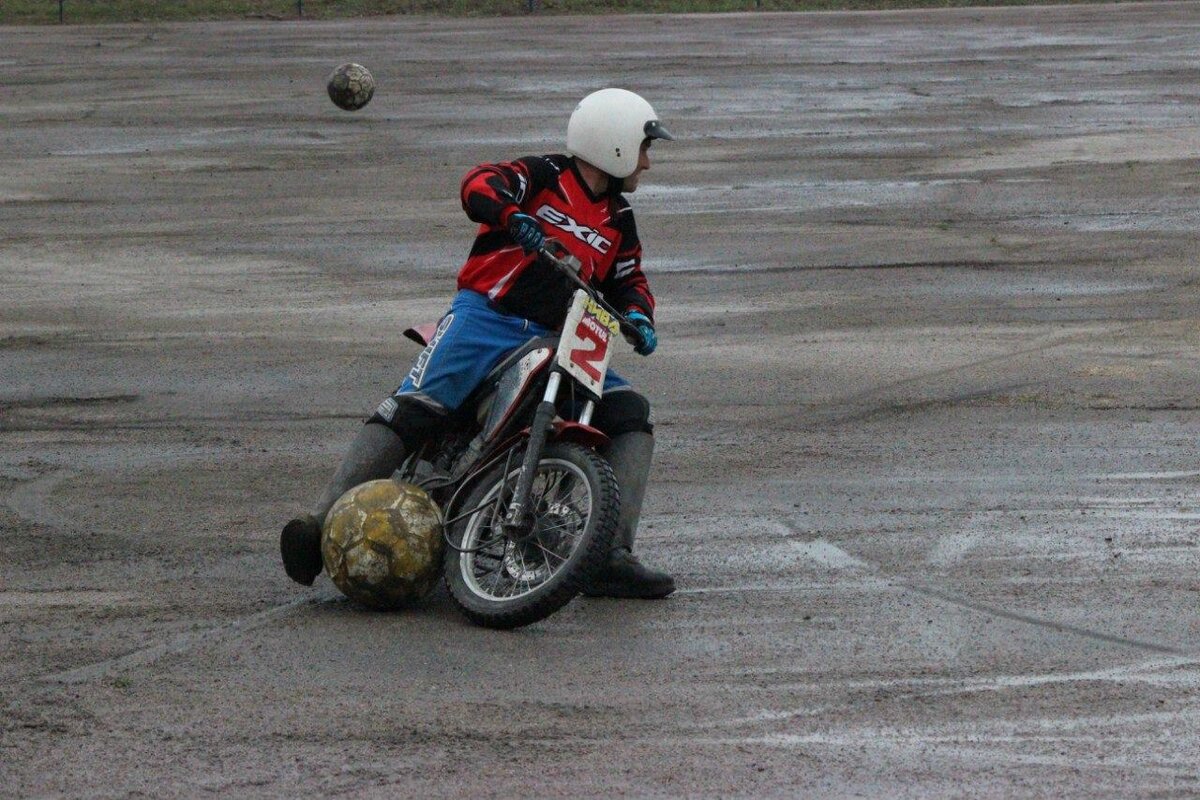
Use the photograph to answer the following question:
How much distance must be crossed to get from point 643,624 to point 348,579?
3.47 ft

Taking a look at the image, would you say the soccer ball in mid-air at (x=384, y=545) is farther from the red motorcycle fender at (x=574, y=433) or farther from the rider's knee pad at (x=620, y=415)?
the rider's knee pad at (x=620, y=415)

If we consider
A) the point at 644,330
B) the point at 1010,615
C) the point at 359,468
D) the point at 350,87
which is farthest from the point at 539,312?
the point at 350,87

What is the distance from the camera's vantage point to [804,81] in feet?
87.4

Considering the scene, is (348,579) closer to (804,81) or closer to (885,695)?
(885,695)

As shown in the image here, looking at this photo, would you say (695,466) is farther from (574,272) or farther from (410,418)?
(574,272)

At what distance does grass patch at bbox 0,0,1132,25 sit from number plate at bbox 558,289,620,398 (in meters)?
32.8

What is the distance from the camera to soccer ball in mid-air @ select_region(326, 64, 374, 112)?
893 inches

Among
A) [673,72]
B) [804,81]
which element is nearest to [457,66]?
[673,72]

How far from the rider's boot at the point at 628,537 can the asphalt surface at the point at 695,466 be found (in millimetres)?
94

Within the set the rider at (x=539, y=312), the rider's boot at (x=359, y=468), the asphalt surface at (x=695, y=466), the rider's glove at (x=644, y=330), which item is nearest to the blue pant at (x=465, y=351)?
the rider at (x=539, y=312)

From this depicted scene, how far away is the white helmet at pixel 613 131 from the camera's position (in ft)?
23.0

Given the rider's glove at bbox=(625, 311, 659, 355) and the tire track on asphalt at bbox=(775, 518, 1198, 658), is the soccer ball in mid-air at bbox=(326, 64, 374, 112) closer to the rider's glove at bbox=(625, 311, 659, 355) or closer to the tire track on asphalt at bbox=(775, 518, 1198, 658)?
the rider's glove at bbox=(625, 311, 659, 355)

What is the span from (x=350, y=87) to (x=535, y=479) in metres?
16.7

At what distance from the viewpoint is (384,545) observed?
664cm
